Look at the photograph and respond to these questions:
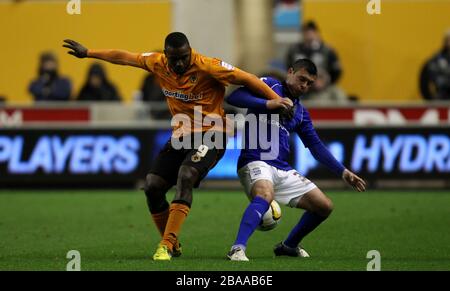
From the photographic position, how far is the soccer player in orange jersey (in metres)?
10.1

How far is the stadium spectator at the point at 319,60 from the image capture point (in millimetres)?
20281

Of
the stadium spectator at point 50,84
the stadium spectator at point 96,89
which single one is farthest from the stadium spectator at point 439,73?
the stadium spectator at point 50,84

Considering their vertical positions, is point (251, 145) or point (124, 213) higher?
point (251, 145)

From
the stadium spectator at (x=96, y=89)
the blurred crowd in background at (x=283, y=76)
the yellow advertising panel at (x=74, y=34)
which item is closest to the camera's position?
the blurred crowd in background at (x=283, y=76)

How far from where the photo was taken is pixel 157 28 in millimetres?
24828

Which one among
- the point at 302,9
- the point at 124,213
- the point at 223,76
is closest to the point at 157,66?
the point at 223,76

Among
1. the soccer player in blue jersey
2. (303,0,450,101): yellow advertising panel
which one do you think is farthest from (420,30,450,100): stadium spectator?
the soccer player in blue jersey

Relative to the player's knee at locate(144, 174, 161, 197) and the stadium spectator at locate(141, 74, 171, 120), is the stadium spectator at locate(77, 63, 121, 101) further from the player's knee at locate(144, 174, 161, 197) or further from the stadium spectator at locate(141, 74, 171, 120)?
the player's knee at locate(144, 174, 161, 197)

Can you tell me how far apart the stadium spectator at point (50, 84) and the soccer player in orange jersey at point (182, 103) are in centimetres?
1022

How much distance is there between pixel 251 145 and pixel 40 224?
14.2 feet

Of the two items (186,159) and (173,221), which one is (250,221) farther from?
(186,159)

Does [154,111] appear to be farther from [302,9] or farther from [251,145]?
[251,145]

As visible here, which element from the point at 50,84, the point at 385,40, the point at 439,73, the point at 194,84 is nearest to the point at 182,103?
the point at 194,84

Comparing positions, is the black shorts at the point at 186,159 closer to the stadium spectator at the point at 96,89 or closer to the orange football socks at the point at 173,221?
the orange football socks at the point at 173,221
